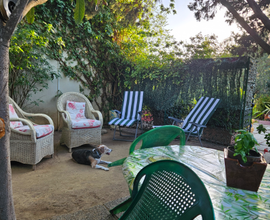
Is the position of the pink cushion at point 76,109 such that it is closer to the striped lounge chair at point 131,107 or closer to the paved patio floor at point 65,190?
the striped lounge chair at point 131,107

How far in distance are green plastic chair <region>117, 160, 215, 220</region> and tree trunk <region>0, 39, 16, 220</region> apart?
816 mm

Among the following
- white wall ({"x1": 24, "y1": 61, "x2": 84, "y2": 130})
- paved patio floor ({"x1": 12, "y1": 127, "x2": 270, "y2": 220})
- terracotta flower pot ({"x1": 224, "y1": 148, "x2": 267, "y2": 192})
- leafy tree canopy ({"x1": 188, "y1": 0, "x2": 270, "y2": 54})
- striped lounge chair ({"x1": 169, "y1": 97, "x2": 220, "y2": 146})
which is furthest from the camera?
white wall ({"x1": 24, "y1": 61, "x2": 84, "y2": 130})

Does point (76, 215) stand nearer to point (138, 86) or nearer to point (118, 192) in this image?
point (118, 192)

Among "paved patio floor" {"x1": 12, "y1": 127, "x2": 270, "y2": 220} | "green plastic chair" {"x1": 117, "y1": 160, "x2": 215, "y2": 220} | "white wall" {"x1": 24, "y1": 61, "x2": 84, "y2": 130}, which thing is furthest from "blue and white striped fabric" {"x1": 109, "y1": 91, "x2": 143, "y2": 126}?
"green plastic chair" {"x1": 117, "y1": 160, "x2": 215, "y2": 220}

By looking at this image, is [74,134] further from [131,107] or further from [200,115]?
[200,115]

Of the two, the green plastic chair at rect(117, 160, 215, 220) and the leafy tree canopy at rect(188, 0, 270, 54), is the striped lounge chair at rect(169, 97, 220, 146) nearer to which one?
the leafy tree canopy at rect(188, 0, 270, 54)

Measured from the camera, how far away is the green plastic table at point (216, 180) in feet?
2.12

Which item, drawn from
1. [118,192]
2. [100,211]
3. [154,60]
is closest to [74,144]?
[118,192]

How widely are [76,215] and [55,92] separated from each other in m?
3.85

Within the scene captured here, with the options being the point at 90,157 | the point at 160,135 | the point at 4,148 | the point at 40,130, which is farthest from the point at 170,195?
the point at 40,130

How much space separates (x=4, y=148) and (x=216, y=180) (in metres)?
1.17

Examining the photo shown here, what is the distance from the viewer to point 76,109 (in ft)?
12.8

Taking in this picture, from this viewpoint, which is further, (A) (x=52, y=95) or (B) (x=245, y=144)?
(A) (x=52, y=95)

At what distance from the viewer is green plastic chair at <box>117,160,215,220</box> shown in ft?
1.65
